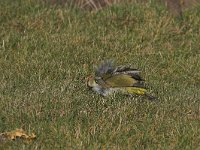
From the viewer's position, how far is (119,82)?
731 cm

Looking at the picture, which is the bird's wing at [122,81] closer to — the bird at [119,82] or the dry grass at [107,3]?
the bird at [119,82]

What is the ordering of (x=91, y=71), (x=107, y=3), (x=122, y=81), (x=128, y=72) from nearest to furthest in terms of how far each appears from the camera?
(x=122, y=81), (x=128, y=72), (x=91, y=71), (x=107, y=3)

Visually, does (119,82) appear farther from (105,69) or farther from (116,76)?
(105,69)

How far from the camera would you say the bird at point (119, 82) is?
7.31 m

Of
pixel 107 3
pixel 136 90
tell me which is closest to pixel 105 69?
pixel 136 90

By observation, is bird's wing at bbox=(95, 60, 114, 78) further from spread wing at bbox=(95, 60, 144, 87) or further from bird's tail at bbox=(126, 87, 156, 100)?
bird's tail at bbox=(126, 87, 156, 100)

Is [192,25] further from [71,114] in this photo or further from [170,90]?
[71,114]

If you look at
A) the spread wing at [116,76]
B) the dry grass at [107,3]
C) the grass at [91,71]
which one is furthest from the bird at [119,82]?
the dry grass at [107,3]

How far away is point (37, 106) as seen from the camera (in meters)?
6.73

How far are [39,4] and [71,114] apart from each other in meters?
6.37

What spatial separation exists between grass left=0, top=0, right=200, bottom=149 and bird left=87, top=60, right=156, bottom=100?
10 centimetres

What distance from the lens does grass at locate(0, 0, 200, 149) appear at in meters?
6.01

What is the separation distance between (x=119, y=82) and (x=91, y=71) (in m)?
2.40

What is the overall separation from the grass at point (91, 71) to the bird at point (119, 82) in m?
0.10
